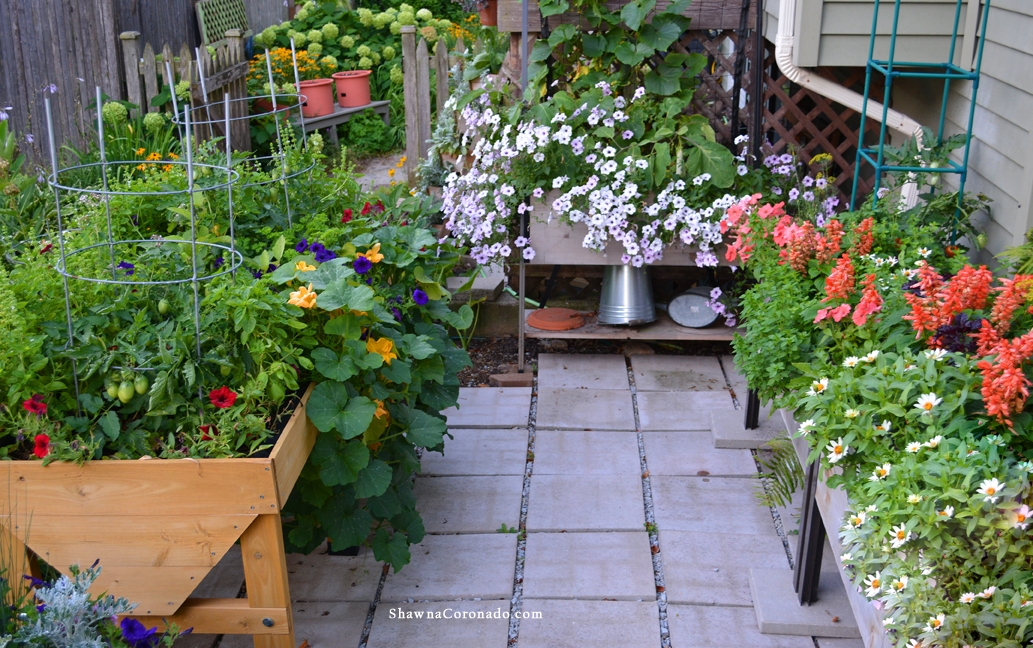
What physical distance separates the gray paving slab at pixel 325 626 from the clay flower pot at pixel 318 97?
199 inches

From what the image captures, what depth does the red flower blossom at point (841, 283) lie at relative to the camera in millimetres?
2270

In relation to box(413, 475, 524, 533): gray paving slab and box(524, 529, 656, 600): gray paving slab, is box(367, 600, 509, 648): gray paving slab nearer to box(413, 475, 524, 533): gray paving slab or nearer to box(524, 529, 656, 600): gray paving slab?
box(524, 529, 656, 600): gray paving slab

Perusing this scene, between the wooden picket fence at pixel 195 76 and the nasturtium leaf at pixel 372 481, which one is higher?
the wooden picket fence at pixel 195 76

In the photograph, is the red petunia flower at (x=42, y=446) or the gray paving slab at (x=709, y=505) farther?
the gray paving slab at (x=709, y=505)

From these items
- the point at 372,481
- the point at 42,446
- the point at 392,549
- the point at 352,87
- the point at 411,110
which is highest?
the point at 411,110

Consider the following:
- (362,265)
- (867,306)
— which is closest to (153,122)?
(362,265)

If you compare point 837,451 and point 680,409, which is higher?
point 837,451

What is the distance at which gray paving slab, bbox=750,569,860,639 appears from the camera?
95.0 inches

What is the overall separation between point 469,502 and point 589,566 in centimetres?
55

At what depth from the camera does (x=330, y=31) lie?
25.6ft

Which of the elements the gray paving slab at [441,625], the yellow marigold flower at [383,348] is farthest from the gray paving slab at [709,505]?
the yellow marigold flower at [383,348]

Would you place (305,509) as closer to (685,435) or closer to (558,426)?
(558,426)

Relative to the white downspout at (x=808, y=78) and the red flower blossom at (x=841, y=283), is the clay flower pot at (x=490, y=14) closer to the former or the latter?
the white downspout at (x=808, y=78)

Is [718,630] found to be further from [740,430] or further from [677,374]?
[677,374]
